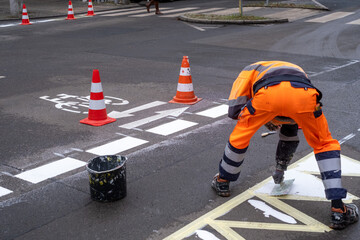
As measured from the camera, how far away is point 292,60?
38.5ft

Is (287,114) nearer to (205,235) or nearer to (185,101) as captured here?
(205,235)

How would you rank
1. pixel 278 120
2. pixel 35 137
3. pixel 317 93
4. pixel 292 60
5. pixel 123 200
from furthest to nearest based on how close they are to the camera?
pixel 292 60
pixel 35 137
pixel 123 200
pixel 278 120
pixel 317 93

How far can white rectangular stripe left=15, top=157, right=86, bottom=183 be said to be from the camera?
203 inches

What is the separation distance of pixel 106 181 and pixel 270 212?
162 cm

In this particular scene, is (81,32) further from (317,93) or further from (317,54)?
(317,93)

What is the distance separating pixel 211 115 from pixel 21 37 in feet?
36.2

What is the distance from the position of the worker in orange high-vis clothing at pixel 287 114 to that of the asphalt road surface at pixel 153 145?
390 mm

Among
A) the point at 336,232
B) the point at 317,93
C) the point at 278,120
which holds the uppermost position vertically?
the point at 317,93

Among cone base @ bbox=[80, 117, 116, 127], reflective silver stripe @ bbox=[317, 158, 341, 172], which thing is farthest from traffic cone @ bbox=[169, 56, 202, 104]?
reflective silver stripe @ bbox=[317, 158, 341, 172]

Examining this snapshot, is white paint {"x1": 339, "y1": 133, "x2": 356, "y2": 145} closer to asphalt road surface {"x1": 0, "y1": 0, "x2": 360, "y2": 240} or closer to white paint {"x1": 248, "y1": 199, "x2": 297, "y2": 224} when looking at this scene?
asphalt road surface {"x1": 0, "y1": 0, "x2": 360, "y2": 240}

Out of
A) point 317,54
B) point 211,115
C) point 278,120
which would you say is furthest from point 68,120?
point 317,54

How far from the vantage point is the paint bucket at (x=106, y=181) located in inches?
175

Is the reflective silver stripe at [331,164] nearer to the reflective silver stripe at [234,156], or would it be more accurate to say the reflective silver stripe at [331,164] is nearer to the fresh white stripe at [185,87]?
the reflective silver stripe at [234,156]

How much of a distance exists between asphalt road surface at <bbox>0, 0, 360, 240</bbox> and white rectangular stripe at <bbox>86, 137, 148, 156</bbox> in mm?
27
